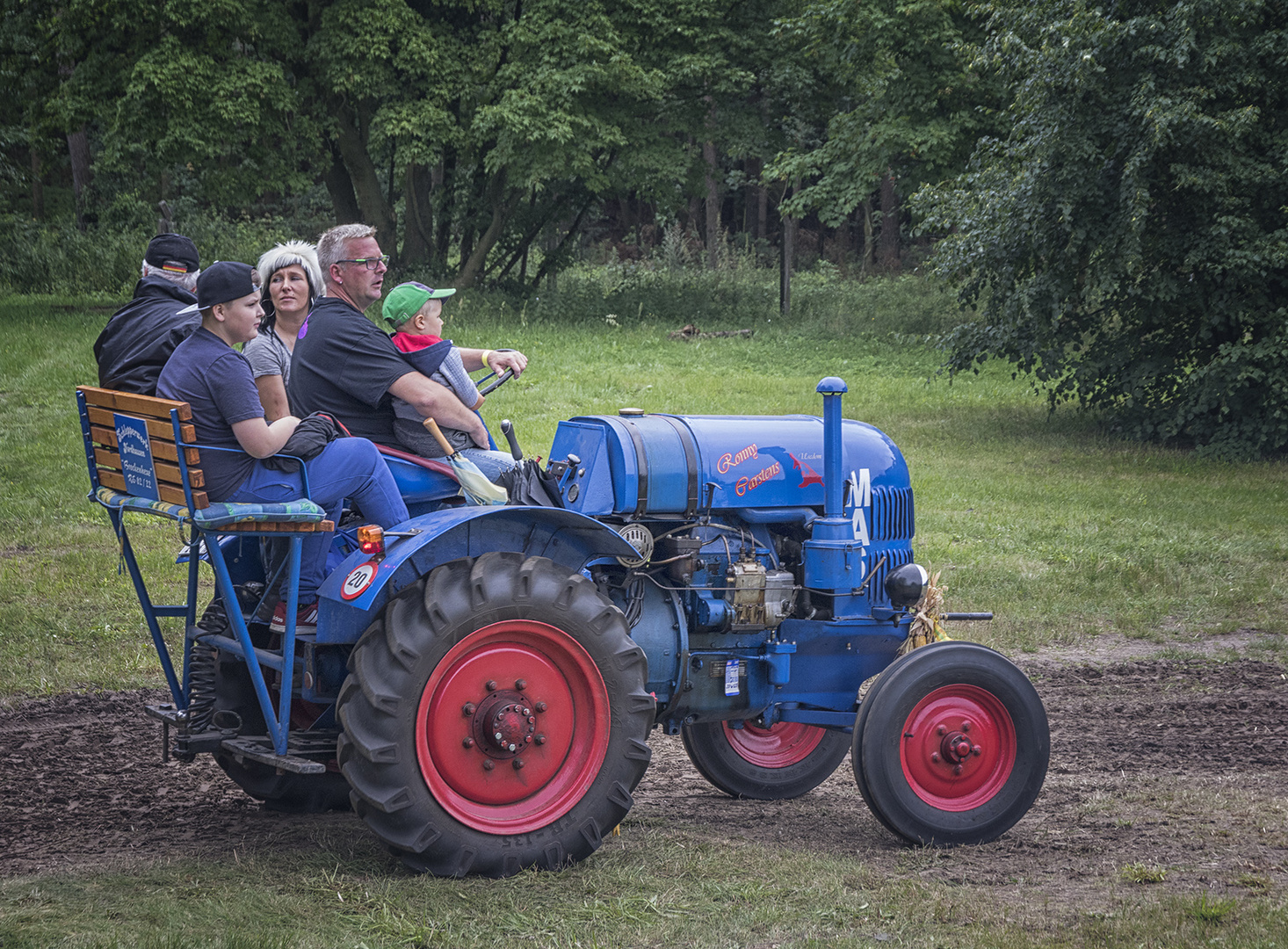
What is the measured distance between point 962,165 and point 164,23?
1243 centimetres

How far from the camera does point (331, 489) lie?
4.00 m

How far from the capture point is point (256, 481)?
12.9ft

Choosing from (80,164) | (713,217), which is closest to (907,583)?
(80,164)

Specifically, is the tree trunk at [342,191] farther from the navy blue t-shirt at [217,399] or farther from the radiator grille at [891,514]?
the navy blue t-shirt at [217,399]

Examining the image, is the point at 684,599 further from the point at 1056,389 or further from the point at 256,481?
the point at 1056,389

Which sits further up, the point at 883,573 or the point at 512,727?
the point at 883,573

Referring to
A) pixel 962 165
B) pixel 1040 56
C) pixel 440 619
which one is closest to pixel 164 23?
pixel 962 165

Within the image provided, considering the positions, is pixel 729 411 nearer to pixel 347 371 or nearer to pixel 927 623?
pixel 927 623

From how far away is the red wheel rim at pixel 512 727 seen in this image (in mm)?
3811

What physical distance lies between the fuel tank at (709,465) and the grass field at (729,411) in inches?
47.2

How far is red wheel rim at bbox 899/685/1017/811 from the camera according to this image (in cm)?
437

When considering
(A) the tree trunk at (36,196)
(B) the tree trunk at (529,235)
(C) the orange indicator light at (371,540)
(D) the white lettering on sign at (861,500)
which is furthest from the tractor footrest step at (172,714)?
(A) the tree trunk at (36,196)

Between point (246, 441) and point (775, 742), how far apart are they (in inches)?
99.9

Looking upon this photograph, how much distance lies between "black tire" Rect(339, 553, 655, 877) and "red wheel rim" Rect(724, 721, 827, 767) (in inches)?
47.3
